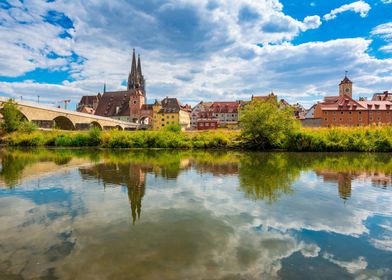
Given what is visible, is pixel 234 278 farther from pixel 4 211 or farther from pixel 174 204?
pixel 4 211

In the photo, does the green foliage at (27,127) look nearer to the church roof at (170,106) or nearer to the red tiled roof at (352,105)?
the church roof at (170,106)

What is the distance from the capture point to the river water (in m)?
5.03

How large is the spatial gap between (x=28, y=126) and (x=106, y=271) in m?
47.3

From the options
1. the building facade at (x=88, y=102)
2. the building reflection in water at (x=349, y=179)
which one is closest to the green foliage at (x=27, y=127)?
the building reflection in water at (x=349, y=179)

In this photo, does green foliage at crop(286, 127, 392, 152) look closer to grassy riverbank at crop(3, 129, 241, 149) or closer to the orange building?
grassy riverbank at crop(3, 129, 241, 149)

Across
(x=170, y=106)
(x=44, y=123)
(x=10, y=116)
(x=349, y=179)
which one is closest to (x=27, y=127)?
(x=10, y=116)

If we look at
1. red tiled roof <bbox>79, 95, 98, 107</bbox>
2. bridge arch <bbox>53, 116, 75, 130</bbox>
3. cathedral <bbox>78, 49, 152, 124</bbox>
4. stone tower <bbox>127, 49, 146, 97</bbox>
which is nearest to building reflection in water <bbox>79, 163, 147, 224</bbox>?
bridge arch <bbox>53, 116, 75, 130</bbox>

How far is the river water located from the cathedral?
88.8m

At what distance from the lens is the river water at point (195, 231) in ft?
16.5

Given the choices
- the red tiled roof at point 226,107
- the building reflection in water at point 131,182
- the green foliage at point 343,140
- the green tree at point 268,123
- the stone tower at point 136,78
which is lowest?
the building reflection in water at point 131,182

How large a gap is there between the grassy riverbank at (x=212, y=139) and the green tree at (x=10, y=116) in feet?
4.34

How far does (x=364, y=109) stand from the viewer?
66125 millimetres

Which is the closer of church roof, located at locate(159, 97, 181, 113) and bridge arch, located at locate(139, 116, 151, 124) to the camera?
church roof, located at locate(159, 97, 181, 113)

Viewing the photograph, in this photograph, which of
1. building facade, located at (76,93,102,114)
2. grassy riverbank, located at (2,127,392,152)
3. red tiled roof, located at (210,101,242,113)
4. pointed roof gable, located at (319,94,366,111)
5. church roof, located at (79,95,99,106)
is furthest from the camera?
church roof, located at (79,95,99,106)
